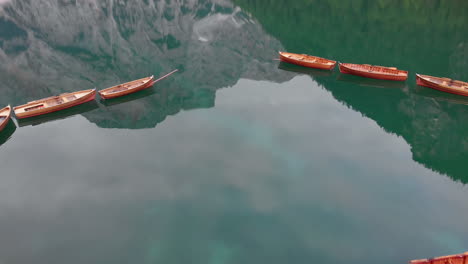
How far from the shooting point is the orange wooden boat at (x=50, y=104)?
176 feet

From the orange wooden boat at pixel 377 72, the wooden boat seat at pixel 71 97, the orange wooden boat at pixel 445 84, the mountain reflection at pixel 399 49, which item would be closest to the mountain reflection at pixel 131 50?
the wooden boat seat at pixel 71 97

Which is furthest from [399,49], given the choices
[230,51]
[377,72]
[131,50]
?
[131,50]

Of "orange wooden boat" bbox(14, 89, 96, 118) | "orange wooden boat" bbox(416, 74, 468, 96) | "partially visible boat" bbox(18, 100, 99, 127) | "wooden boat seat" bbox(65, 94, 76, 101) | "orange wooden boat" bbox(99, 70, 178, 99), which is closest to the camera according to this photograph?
"orange wooden boat" bbox(14, 89, 96, 118)

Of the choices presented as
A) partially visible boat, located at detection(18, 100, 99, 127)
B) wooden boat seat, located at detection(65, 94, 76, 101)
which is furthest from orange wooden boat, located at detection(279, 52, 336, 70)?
wooden boat seat, located at detection(65, 94, 76, 101)

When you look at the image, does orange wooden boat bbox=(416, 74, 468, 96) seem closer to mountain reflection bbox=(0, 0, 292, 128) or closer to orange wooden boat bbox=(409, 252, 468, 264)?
mountain reflection bbox=(0, 0, 292, 128)

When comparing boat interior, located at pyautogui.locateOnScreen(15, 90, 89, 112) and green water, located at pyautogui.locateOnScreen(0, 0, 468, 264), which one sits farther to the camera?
boat interior, located at pyautogui.locateOnScreen(15, 90, 89, 112)

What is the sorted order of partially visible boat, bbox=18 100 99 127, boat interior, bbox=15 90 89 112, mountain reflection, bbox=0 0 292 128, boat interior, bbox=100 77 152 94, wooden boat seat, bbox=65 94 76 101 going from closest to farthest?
partially visible boat, bbox=18 100 99 127, boat interior, bbox=15 90 89 112, wooden boat seat, bbox=65 94 76 101, boat interior, bbox=100 77 152 94, mountain reflection, bbox=0 0 292 128

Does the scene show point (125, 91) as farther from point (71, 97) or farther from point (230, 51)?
point (230, 51)

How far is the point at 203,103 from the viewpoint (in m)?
61.1

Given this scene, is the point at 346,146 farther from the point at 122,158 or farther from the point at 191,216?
the point at 122,158

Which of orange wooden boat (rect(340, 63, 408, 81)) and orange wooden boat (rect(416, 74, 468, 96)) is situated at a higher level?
orange wooden boat (rect(340, 63, 408, 81))

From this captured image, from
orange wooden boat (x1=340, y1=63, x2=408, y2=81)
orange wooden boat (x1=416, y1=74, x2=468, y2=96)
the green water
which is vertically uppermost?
orange wooden boat (x1=340, y1=63, x2=408, y2=81)

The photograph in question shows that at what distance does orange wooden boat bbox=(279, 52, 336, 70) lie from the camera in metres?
67.2

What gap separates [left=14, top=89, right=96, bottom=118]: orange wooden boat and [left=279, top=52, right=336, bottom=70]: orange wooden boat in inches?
1446
